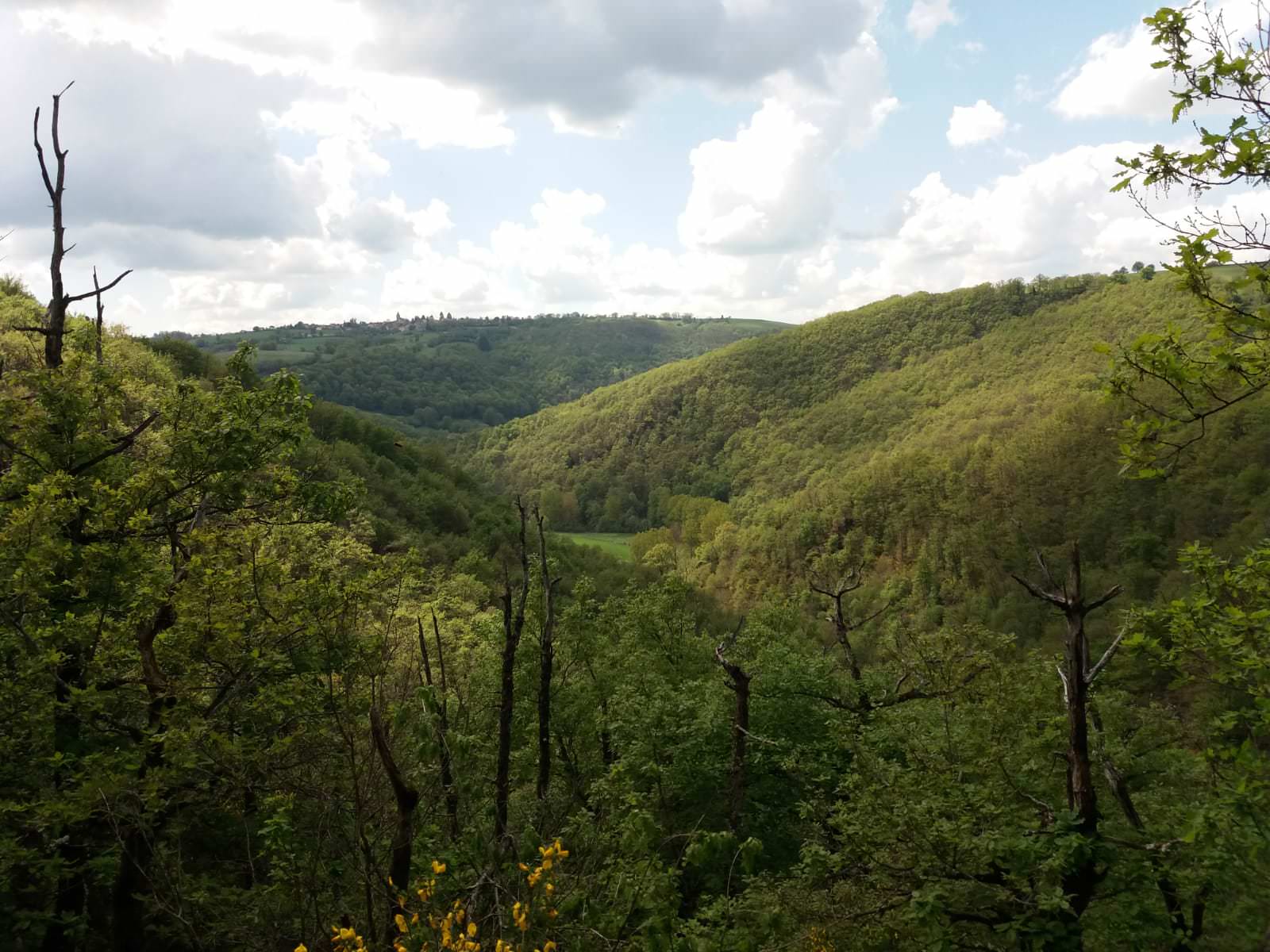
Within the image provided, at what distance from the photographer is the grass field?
132 meters

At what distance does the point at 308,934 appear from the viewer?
7.60m

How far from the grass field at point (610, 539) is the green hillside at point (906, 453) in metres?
3.40

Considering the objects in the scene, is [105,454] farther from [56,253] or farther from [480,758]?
[480,758]

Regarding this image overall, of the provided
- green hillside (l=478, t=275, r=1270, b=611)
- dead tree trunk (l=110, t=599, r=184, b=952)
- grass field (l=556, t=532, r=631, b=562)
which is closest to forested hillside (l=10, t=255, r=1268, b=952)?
dead tree trunk (l=110, t=599, r=184, b=952)

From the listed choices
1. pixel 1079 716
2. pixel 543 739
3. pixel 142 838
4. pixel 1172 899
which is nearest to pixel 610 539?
pixel 543 739

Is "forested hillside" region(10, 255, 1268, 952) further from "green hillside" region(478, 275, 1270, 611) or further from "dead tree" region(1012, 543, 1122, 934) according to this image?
"green hillside" region(478, 275, 1270, 611)

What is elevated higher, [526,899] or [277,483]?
[277,483]

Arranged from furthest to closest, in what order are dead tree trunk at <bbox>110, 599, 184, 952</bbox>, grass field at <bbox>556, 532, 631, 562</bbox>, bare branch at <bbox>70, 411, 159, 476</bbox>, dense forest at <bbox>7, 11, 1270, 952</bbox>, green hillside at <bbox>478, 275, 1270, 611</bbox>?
grass field at <bbox>556, 532, 631, 562</bbox> < green hillside at <bbox>478, 275, 1270, 611</bbox> < bare branch at <bbox>70, 411, 159, 476</bbox> < dead tree trunk at <bbox>110, 599, 184, 952</bbox> < dense forest at <bbox>7, 11, 1270, 952</bbox>

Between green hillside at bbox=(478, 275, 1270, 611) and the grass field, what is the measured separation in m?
3.40

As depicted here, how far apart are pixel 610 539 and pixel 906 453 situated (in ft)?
198

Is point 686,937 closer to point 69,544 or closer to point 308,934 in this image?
point 308,934

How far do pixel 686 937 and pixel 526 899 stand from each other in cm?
138

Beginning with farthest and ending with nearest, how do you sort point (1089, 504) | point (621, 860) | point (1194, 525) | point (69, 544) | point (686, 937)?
1. point (1089, 504)
2. point (1194, 525)
3. point (69, 544)
4. point (621, 860)
5. point (686, 937)

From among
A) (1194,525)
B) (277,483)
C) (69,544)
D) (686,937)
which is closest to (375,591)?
(277,483)
